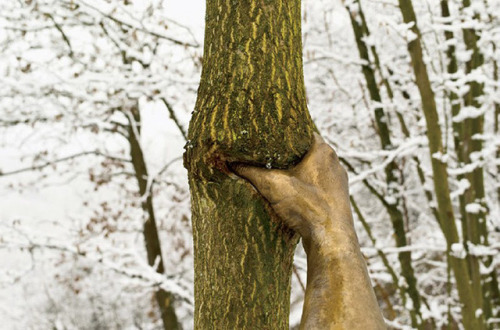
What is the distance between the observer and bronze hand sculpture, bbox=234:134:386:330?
108 centimetres

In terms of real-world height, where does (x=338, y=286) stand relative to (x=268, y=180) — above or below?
below

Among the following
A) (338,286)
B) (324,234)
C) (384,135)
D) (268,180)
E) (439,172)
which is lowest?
(338,286)

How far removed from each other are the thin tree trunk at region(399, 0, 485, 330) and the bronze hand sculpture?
2.46m

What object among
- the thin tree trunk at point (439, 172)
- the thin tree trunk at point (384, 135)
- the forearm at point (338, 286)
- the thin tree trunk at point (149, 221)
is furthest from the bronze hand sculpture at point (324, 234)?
the thin tree trunk at point (149, 221)

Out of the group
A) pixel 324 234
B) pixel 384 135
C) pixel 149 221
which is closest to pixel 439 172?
pixel 384 135

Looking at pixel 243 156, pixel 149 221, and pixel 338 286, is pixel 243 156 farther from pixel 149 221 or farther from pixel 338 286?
pixel 149 221

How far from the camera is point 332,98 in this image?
7773 millimetres

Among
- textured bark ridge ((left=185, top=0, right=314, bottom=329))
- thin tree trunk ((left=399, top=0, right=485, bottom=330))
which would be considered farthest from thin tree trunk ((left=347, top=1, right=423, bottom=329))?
textured bark ridge ((left=185, top=0, right=314, bottom=329))

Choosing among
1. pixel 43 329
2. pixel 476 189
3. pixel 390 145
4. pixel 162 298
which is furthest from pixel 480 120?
pixel 43 329

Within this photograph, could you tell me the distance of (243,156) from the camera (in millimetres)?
1253

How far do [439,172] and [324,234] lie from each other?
2663 mm

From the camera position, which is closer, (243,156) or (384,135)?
(243,156)

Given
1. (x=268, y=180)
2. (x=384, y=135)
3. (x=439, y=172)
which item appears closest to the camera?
(x=268, y=180)

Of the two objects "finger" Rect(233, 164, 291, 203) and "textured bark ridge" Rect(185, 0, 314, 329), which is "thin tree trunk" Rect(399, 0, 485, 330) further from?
"finger" Rect(233, 164, 291, 203)
